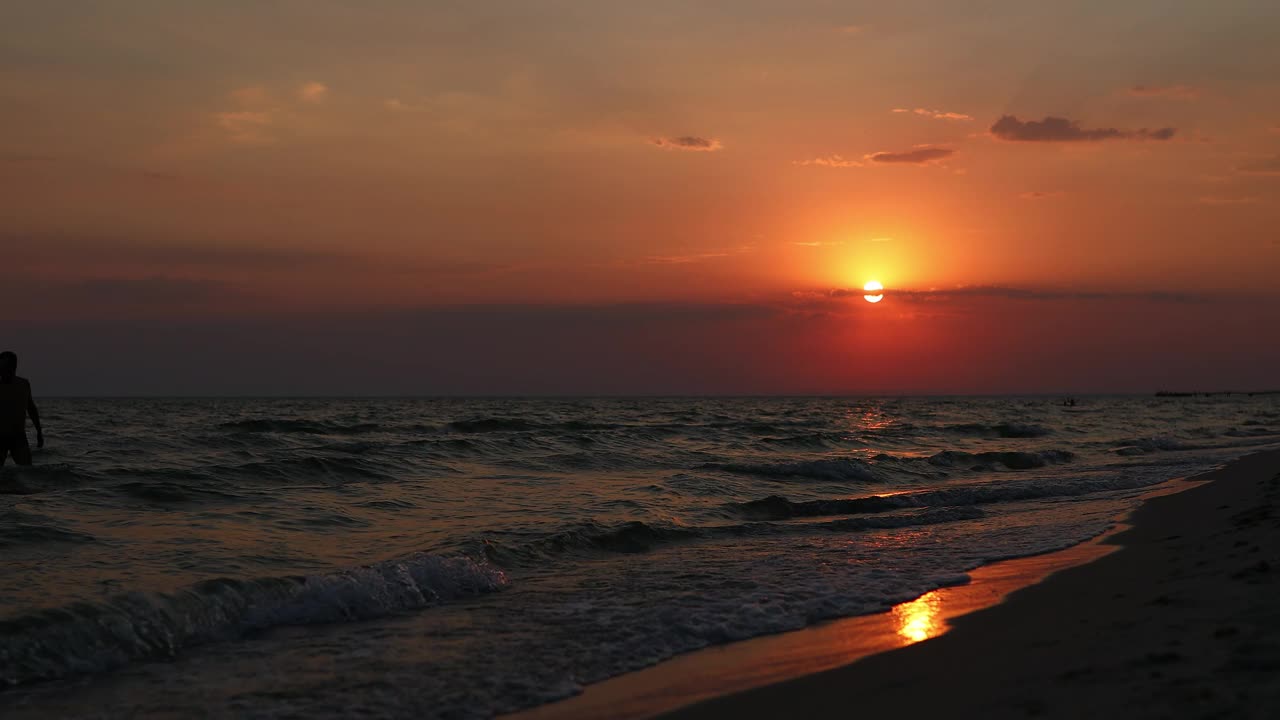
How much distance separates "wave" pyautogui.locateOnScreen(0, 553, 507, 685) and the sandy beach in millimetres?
A: 4528

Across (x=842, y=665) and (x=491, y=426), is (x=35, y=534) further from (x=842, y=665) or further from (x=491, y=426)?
(x=491, y=426)

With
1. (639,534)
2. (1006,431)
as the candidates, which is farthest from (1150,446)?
(639,534)

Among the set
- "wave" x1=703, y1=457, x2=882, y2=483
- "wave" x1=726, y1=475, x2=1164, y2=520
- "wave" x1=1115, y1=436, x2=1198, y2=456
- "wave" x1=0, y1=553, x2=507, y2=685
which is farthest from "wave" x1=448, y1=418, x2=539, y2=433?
"wave" x1=0, y1=553, x2=507, y2=685

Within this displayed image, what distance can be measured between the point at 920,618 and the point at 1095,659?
2.50 metres

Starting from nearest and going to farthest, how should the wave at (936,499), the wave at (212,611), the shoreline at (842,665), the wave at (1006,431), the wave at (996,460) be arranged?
the shoreline at (842,665)
the wave at (212,611)
the wave at (936,499)
the wave at (996,460)
the wave at (1006,431)

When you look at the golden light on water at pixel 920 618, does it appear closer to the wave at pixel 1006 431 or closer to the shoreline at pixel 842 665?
the shoreline at pixel 842 665

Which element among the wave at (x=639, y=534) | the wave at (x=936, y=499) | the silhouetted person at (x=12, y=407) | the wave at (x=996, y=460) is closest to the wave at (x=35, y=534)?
the silhouetted person at (x=12, y=407)

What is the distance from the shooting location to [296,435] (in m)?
34.9

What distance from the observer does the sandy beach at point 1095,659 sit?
4742 millimetres

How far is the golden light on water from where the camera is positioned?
24.1ft

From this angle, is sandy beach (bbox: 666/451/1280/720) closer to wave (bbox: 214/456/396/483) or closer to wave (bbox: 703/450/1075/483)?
wave (bbox: 703/450/1075/483)

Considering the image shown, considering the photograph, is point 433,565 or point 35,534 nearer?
point 433,565

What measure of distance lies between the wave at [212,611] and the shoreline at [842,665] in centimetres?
347

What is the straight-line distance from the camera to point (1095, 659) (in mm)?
5590
